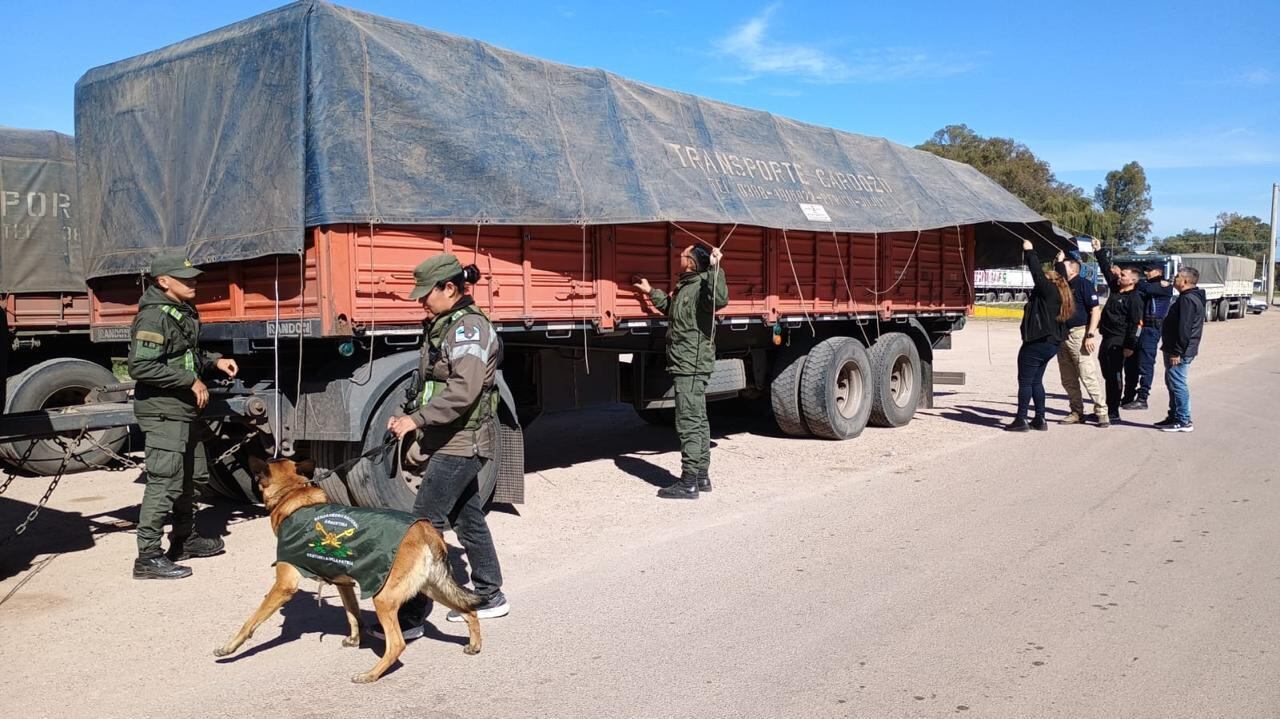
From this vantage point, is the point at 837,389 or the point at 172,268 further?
the point at 837,389

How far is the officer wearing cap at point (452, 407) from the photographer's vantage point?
4.37 metres

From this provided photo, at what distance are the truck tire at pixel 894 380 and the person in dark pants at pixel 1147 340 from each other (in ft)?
10.1

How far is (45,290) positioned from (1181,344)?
1124 cm

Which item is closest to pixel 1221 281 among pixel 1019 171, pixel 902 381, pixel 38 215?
pixel 1019 171

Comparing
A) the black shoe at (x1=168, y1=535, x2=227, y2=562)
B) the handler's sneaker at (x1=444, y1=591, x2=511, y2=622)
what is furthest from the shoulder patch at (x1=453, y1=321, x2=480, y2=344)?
the black shoe at (x1=168, y1=535, x2=227, y2=562)

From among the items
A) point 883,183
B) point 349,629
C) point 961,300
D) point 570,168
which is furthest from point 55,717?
point 961,300

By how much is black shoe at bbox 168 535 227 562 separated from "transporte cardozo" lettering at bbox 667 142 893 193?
14.8 ft

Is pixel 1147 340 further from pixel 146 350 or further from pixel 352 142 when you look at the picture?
pixel 146 350

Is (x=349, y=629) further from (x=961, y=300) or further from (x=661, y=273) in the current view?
(x=961, y=300)

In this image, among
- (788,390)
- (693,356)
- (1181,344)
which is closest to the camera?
(693,356)

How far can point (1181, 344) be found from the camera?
10641 millimetres

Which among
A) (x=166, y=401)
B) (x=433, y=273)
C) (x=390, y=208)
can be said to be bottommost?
(x=166, y=401)

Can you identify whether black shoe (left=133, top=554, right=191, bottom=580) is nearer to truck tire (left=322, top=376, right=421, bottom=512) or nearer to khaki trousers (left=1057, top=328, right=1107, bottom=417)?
truck tire (left=322, top=376, right=421, bottom=512)

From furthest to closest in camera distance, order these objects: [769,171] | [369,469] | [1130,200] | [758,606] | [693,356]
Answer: [1130,200] → [769,171] → [693,356] → [369,469] → [758,606]
